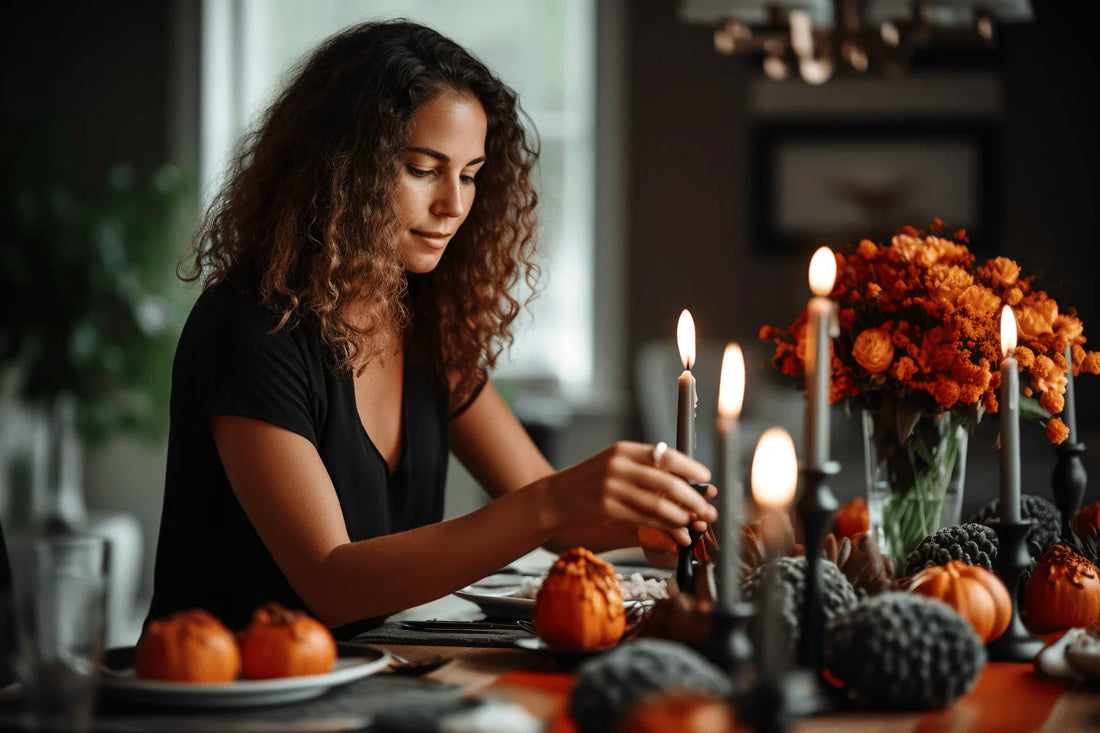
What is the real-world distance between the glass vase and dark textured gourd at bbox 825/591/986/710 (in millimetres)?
517

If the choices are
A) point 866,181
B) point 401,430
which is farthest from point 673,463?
point 866,181

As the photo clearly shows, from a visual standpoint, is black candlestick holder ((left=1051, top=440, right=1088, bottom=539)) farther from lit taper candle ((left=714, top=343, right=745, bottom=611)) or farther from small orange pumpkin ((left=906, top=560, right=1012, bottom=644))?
lit taper candle ((left=714, top=343, right=745, bottom=611))

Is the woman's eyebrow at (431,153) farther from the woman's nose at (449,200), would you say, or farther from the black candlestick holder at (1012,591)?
the black candlestick holder at (1012,591)

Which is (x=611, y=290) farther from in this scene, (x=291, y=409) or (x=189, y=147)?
(x=291, y=409)

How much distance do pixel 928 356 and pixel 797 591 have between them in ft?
1.58

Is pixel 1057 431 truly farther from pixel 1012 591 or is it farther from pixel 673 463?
pixel 673 463

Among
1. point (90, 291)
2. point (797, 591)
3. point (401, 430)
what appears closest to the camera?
point (797, 591)

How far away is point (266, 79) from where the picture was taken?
5.58 metres

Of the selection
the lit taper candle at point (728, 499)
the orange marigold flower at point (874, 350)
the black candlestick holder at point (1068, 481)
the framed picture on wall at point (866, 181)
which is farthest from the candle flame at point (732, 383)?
the framed picture on wall at point (866, 181)

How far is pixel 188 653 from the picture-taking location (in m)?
0.92

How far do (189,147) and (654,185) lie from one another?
7.08ft

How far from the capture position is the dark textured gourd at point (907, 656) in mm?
922

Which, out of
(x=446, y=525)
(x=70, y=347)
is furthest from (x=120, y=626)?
(x=446, y=525)

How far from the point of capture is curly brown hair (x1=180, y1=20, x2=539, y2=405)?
5.12 feet
